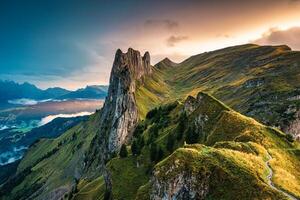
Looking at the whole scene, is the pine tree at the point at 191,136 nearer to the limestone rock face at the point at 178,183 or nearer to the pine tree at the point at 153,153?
the pine tree at the point at 153,153

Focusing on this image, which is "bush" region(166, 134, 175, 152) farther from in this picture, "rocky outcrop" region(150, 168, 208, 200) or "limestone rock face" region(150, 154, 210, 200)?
"rocky outcrop" region(150, 168, 208, 200)

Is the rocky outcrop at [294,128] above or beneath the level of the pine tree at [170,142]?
beneath

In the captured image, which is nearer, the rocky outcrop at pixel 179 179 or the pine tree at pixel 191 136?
the rocky outcrop at pixel 179 179

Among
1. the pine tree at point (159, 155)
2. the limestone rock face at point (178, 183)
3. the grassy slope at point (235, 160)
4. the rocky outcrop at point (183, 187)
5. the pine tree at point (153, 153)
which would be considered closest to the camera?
the grassy slope at point (235, 160)

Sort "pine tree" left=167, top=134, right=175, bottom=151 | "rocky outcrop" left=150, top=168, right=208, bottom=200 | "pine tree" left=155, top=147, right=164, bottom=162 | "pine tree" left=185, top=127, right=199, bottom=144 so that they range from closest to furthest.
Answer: "rocky outcrop" left=150, top=168, right=208, bottom=200 < "pine tree" left=185, top=127, right=199, bottom=144 < "pine tree" left=155, top=147, right=164, bottom=162 < "pine tree" left=167, top=134, right=175, bottom=151

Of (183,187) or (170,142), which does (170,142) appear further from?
(183,187)

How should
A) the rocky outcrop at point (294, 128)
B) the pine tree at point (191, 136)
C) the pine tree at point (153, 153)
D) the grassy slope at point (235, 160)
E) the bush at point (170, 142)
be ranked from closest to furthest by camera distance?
the grassy slope at point (235, 160), the pine tree at point (191, 136), the pine tree at point (153, 153), the bush at point (170, 142), the rocky outcrop at point (294, 128)

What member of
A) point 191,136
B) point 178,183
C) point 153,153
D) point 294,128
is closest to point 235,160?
point 178,183

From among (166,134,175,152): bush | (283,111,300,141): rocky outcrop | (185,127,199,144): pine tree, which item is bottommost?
(283,111,300,141): rocky outcrop

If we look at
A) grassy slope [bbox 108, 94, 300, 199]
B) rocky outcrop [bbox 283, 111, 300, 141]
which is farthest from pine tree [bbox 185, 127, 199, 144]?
rocky outcrop [bbox 283, 111, 300, 141]

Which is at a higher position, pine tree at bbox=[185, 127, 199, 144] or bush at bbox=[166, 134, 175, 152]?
pine tree at bbox=[185, 127, 199, 144]

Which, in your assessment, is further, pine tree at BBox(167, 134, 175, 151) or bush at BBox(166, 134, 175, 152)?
pine tree at BBox(167, 134, 175, 151)

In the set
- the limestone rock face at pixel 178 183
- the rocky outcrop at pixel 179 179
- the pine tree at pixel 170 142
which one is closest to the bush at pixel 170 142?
the pine tree at pixel 170 142

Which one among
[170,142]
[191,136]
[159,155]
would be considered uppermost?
[191,136]
